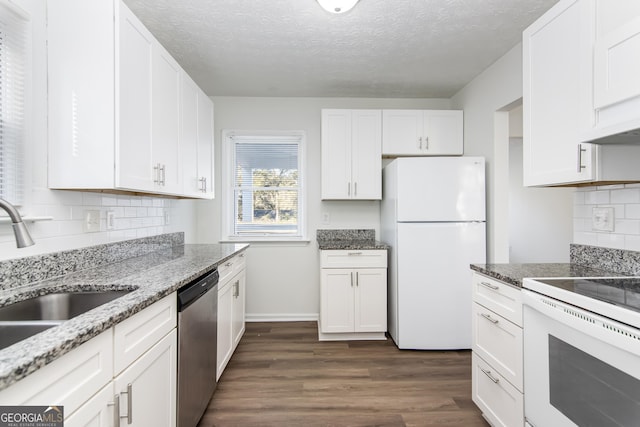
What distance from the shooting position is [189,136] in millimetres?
2291

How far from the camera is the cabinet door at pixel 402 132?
3213 millimetres

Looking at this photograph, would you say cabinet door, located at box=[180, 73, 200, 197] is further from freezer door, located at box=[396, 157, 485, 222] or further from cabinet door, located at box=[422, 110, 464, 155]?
cabinet door, located at box=[422, 110, 464, 155]

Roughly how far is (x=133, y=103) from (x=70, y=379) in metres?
1.30

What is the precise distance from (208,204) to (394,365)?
8.32ft

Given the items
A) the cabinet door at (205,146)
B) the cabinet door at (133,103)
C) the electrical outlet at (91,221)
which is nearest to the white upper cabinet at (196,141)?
the cabinet door at (205,146)

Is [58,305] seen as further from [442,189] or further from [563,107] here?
[442,189]

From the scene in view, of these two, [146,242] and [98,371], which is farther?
[146,242]

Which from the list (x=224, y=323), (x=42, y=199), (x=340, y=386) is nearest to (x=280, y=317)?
(x=224, y=323)

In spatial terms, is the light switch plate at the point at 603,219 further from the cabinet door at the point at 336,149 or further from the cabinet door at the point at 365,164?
the cabinet door at the point at 336,149

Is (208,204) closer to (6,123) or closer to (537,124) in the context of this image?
(6,123)

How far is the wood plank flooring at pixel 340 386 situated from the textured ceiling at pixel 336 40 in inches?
101

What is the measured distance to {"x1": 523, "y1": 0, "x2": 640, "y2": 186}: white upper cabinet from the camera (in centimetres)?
133

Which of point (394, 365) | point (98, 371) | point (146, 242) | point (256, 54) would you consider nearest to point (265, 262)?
point (146, 242)

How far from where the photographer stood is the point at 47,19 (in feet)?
4.79
